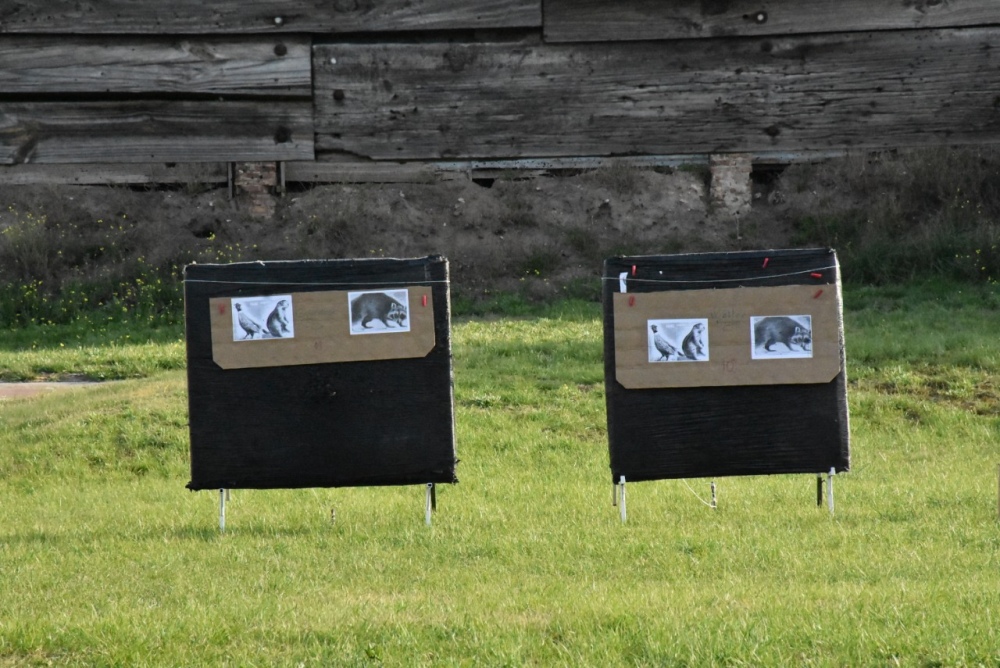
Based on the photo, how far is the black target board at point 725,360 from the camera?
26.1 feet

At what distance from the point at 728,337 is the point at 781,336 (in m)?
0.35

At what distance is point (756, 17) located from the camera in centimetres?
1634

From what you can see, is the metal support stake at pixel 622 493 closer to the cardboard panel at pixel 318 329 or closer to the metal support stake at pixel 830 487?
the metal support stake at pixel 830 487

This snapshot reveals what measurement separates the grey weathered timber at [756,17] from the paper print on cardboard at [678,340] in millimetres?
9293

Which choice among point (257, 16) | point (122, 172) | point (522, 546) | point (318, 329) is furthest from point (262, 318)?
point (122, 172)

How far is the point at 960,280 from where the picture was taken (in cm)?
1533

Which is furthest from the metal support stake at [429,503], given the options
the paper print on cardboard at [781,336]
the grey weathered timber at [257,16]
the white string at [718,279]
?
the grey weathered timber at [257,16]

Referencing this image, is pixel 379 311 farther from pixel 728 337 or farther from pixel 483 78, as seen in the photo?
pixel 483 78

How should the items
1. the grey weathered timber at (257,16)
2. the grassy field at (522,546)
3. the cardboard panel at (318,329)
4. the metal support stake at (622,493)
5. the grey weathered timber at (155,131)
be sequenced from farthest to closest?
the grey weathered timber at (155,131) < the grey weathered timber at (257,16) < the cardboard panel at (318,329) < the metal support stake at (622,493) < the grassy field at (522,546)

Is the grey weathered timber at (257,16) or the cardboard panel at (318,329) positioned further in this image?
the grey weathered timber at (257,16)

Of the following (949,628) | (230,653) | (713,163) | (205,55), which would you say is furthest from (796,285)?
(205,55)

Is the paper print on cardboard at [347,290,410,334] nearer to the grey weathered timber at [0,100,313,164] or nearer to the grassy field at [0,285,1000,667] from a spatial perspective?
the grassy field at [0,285,1000,667]

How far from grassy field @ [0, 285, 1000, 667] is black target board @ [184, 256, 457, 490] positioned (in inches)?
15.5

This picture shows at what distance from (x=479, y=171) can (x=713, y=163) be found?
10.7ft
